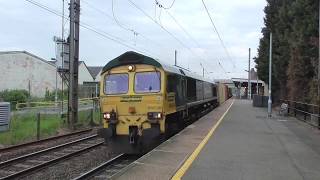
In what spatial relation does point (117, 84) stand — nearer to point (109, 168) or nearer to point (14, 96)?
point (109, 168)

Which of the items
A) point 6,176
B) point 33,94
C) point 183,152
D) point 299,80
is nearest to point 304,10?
point 299,80

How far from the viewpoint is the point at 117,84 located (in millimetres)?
15305

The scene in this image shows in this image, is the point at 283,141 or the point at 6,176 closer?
the point at 6,176

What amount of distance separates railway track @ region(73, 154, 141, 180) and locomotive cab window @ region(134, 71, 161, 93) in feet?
6.68

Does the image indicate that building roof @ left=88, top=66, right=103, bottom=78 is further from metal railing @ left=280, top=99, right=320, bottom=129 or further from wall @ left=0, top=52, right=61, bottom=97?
metal railing @ left=280, top=99, right=320, bottom=129

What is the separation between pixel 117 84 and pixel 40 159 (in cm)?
320

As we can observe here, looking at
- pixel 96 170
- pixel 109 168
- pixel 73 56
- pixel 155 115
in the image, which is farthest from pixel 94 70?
pixel 96 170

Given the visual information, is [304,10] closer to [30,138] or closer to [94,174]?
[30,138]

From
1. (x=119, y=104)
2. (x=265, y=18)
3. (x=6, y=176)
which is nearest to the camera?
(x=6, y=176)

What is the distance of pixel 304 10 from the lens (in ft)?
90.7

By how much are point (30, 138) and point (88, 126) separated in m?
5.70

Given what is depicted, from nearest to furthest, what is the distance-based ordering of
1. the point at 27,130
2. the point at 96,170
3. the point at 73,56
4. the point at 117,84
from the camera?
the point at 96,170, the point at 117,84, the point at 27,130, the point at 73,56

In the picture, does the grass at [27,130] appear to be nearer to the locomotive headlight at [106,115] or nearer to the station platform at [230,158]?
the locomotive headlight at [106,115]

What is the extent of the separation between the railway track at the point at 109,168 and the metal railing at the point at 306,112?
1006 centimetres
